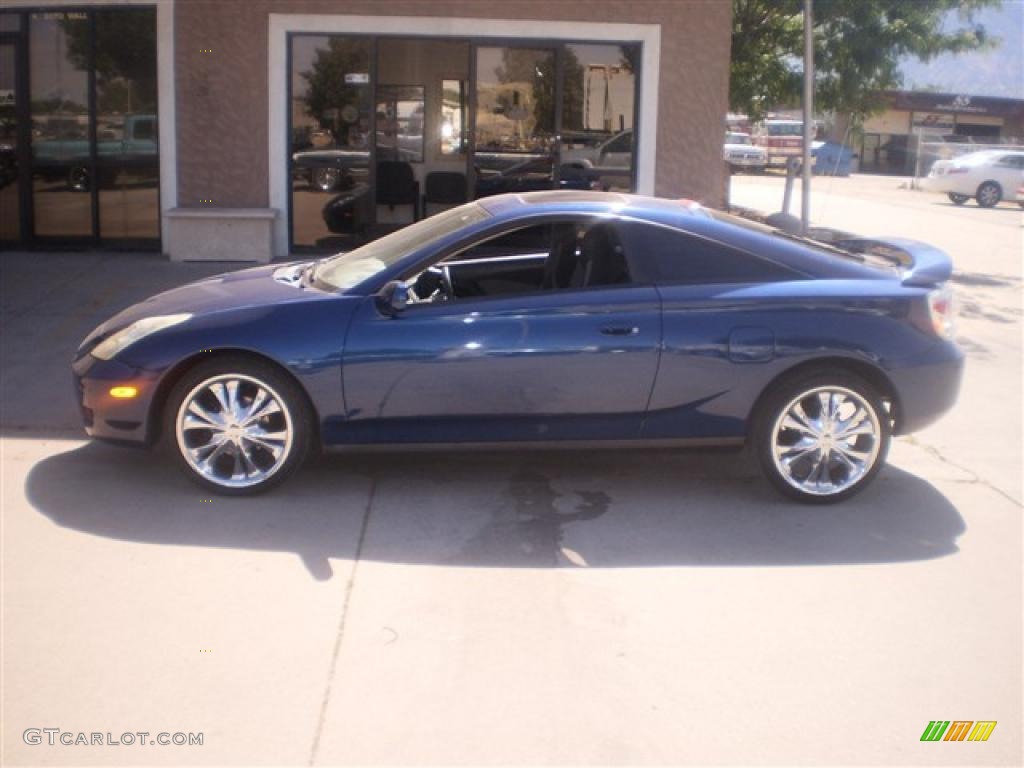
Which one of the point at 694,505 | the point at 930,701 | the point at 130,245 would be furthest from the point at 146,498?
the point at 130,245

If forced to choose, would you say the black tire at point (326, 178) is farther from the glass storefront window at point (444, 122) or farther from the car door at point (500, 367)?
the car door at point (500, 367)

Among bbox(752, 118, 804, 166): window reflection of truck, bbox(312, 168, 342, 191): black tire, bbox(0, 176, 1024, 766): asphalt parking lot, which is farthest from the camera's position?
bbox(752, 118, 804, 166): window reflection of truck

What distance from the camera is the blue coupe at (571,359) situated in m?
5.86

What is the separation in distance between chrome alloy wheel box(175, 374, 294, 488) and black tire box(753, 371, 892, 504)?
7.61ft

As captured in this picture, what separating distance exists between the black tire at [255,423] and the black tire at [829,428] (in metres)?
2.23

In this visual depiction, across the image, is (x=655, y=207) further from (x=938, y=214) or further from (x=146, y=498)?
(x=938, y=214)

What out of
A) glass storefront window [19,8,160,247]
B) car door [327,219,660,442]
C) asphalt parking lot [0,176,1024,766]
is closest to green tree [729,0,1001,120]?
glass storefront window [19,8,160,247]

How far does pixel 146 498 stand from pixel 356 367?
4.16 ft

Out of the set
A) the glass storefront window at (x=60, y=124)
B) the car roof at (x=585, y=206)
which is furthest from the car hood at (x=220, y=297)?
the glass storefront window at (x=60, y=124)

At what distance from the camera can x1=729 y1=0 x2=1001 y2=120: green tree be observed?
1520 centimetres

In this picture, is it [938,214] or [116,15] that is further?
[938,214]

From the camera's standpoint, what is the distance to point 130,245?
1341 cm

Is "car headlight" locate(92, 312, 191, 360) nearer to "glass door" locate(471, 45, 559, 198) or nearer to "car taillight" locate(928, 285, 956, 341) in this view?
"car taillight" locate(928, 285, 956, 341)

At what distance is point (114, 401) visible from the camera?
5910 millimetres
